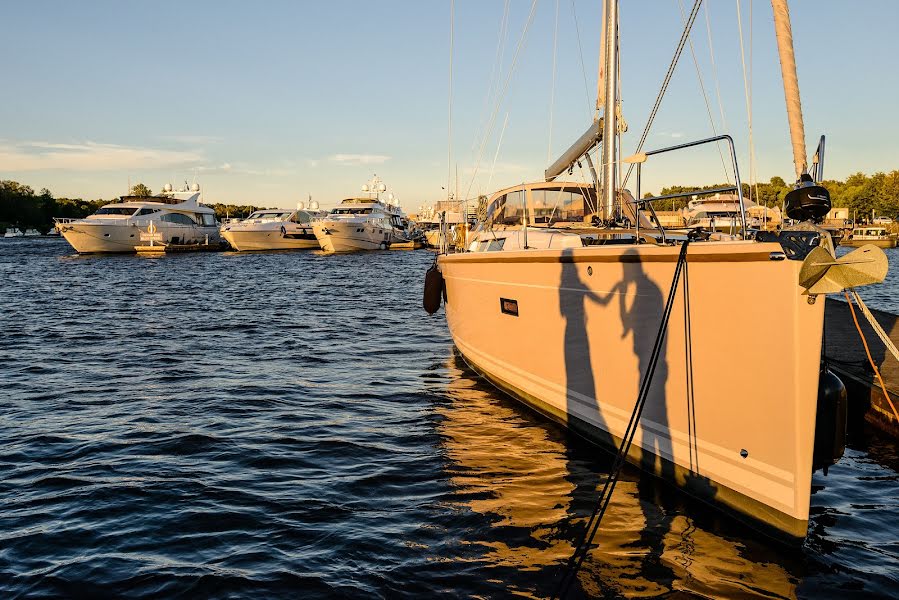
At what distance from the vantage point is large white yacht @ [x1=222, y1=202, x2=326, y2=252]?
59906mm

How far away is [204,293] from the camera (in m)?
25.4

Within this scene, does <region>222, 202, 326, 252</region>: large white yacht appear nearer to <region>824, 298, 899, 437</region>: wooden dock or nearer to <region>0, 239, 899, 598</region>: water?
<region>0, 239, 899, 598</region>: water

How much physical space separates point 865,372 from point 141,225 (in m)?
55.7

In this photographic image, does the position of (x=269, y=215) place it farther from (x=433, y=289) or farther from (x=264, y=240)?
(x=433, y=289)

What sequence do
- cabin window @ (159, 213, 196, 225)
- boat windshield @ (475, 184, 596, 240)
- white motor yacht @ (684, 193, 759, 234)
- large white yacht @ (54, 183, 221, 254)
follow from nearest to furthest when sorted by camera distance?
Result: white motor yacht @ (684, 193, 759, 234) < boat windshield @ (475, 184, 596, 240) < large white yacht @ (54, 183, 221, 254) < cabin window @ (159, 213, 196, 225)

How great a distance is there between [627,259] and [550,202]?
4.60 metres

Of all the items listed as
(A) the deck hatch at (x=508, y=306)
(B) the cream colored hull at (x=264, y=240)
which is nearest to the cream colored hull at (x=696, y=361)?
(A) the deck hatch at (x=508, y=306)

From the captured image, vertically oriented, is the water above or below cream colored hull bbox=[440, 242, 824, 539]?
below

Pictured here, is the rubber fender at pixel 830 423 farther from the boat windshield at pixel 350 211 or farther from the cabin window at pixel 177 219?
the boat windshield at pixel 350 211

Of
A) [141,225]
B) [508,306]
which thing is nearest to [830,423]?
[508,306]

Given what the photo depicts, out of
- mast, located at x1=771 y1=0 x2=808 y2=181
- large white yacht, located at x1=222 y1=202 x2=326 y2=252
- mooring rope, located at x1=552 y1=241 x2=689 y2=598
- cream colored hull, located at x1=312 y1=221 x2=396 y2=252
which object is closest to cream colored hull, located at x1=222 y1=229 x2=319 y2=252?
large white yacht, located at x1=222 y1=202 x2=326 y2=252

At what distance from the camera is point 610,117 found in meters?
8.66

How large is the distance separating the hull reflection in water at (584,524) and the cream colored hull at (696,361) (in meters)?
0.28

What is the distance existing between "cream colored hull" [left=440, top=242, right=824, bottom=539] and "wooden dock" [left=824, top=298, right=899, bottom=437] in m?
3.42
